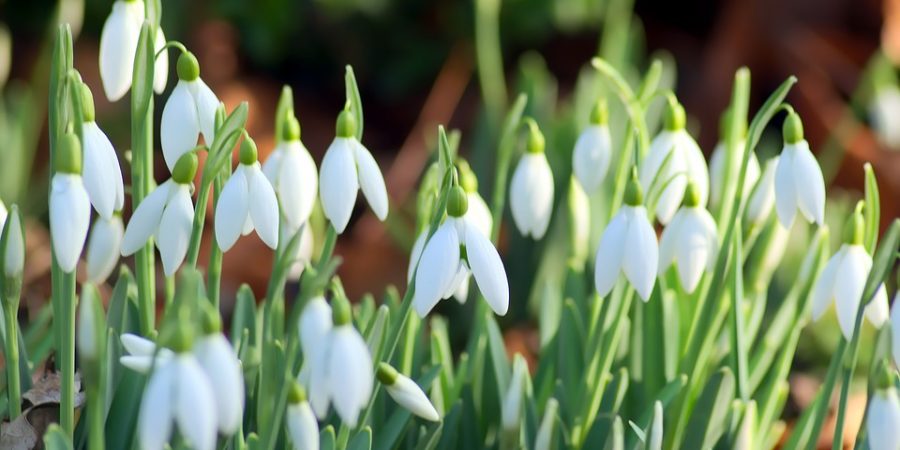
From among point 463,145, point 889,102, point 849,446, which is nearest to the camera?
point 849,446

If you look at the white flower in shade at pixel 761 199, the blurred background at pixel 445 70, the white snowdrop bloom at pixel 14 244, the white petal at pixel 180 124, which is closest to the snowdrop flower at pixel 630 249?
the white flower in shade at pixel 761 199

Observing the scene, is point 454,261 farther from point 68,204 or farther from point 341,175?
point 68,204

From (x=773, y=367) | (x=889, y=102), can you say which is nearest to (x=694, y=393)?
(x=773, y=367)

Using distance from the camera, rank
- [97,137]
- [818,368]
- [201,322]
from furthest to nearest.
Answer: [818,368], [97,137], [201,322]

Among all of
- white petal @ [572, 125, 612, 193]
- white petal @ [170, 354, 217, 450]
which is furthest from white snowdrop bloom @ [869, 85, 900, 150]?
white petal @ [170, 354, 217, 450]

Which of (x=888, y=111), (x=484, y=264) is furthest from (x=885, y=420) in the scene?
(x=888, y=111)

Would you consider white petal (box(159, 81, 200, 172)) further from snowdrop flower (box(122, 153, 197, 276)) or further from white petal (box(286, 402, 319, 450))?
white petal (box(286, 402, 319, 450))

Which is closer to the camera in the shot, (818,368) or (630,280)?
(630,280)

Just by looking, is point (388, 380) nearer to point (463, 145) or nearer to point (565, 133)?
point (565, 133)
